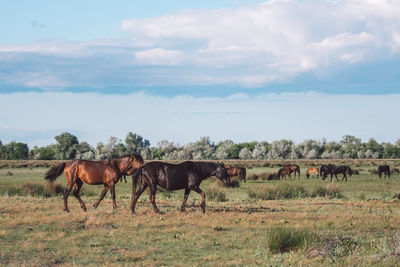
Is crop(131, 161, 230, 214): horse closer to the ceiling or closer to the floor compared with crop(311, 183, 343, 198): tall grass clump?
closer to the ceiling

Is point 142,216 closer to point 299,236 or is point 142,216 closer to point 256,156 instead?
point 299,236

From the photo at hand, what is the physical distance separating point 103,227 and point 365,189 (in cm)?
2430

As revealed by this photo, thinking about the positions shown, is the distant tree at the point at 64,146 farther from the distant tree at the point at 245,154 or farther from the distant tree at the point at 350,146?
the distant tree at the point at 350,146

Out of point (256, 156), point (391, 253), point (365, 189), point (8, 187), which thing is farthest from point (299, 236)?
point (256, 156)

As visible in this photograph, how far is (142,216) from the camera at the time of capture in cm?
1566

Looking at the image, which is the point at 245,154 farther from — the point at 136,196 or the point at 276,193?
the point at 136,196

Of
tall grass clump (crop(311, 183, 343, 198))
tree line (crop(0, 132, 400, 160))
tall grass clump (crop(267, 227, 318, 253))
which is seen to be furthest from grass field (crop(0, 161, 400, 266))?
tree line (crop(0, 132, 400, 160))

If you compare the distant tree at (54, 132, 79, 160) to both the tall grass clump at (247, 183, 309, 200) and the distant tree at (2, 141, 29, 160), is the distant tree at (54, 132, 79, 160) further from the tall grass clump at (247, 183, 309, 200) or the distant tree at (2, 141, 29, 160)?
the tall grass clump at (247, 183, 309, 200)

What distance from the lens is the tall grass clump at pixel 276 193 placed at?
83.9ft

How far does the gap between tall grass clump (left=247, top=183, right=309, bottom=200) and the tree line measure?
125 m

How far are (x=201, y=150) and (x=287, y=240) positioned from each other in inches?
6392

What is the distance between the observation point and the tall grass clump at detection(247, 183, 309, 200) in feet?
83.9

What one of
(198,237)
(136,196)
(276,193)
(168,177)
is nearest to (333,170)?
(276,193)

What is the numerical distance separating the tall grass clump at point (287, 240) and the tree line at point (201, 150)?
457 ft
